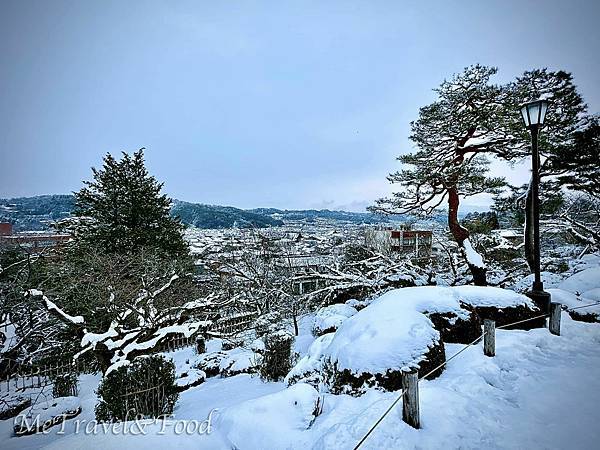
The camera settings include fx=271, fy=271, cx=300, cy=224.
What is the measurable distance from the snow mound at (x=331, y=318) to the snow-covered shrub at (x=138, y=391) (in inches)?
179

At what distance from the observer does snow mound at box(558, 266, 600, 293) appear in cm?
769

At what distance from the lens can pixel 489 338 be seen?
4.15 metres

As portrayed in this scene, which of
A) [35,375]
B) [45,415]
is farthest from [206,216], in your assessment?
[45,415]

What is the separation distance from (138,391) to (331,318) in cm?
555

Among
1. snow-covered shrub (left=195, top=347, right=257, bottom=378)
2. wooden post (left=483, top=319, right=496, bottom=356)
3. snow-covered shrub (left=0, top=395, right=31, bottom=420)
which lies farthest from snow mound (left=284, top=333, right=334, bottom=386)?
snow-covered shrub (left=0, top=395, right=31, bottom=420)

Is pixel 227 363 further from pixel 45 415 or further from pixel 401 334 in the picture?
pixel 401 334

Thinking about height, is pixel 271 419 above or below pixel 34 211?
below

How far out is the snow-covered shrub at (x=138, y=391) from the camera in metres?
5.12

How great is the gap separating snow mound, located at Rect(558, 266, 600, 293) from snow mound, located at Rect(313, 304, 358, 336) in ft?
21.3

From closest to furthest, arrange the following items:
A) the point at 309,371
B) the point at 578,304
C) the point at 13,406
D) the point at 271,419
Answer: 1. the point at 271,419
2. the point at 309,371
3. the point at 13,406
4. the point at 578,304

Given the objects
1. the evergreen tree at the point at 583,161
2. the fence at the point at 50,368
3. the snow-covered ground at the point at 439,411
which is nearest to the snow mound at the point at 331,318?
the fence at the point at 50,368

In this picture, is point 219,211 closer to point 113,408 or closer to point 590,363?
point 113,408

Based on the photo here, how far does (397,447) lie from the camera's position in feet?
8.61

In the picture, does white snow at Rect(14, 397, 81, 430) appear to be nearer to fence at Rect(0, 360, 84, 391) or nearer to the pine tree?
fence at Rect(0, 360, 84, 391)
